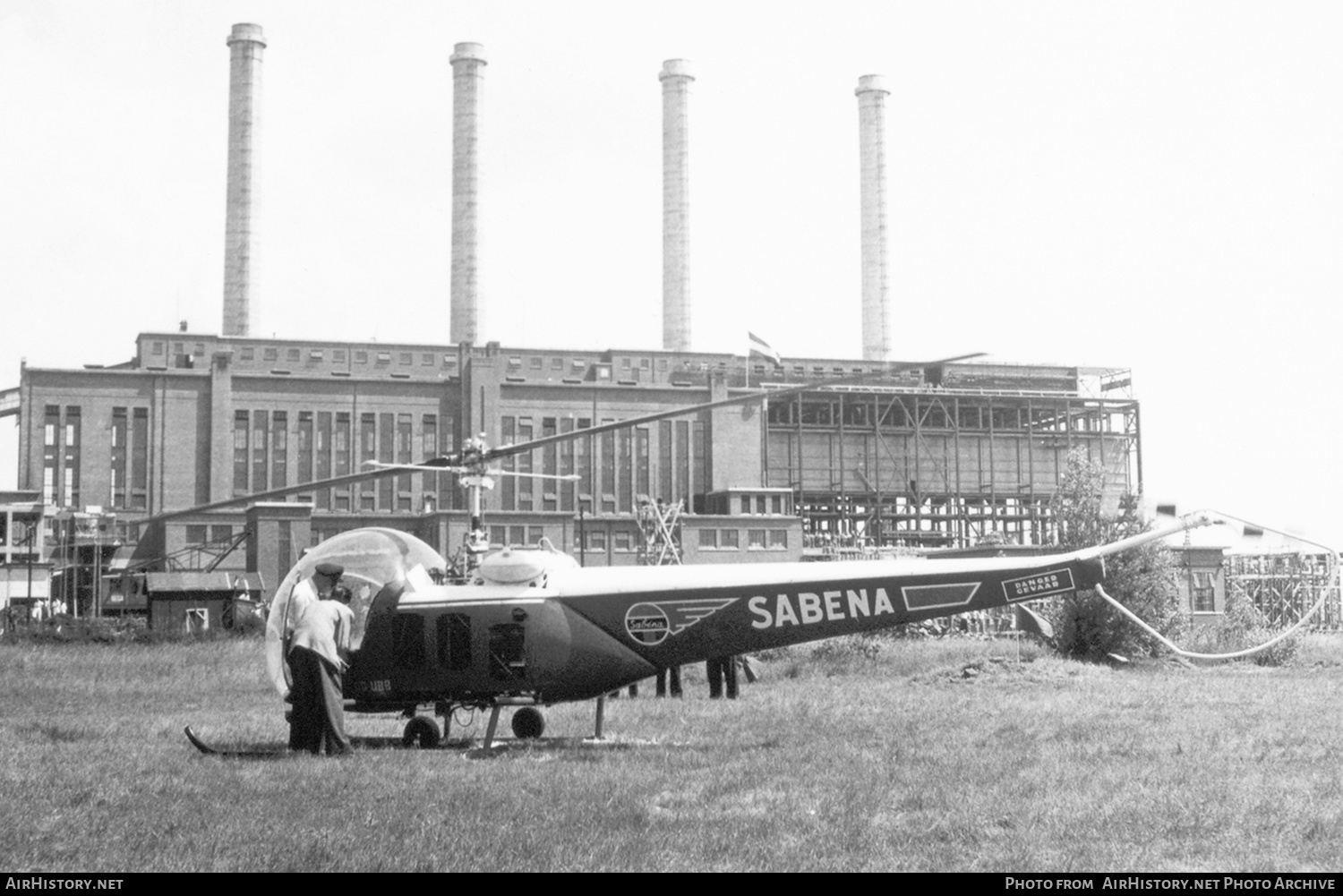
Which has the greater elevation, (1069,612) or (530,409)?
(530,409)

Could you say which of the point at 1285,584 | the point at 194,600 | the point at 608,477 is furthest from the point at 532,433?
the point at 1285,584

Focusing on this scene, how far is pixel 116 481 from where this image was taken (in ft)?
270

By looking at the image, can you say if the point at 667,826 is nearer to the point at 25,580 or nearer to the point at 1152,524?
the point at 1152,524

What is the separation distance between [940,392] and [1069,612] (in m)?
56.1

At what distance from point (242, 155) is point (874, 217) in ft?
114

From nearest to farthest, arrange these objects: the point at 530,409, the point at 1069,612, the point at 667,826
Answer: the point at 667,826, the point at 1069,612, the point at 530,409

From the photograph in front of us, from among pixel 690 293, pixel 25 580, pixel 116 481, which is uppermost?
pixel 690 293

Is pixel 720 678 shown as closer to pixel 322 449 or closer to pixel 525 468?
pixel 525 468

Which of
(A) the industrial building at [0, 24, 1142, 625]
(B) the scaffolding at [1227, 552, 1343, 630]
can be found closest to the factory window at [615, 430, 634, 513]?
(A) the industrial building at [0, 24, 1142, 625]

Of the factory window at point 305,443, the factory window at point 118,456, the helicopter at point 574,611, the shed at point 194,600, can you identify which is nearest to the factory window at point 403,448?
the factory window at point 305,443

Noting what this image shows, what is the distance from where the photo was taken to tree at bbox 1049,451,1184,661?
3631 centimetres

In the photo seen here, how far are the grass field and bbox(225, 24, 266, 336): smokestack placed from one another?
6294 centimetres

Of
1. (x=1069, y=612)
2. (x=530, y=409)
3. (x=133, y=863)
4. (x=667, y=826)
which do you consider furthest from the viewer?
(x=530, y=409)

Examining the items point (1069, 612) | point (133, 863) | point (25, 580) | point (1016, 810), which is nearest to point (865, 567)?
point (1016, 810)
